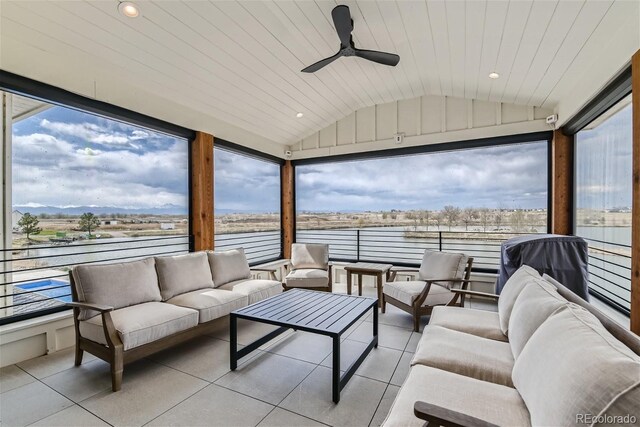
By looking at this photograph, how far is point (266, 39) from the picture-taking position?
3.21 m

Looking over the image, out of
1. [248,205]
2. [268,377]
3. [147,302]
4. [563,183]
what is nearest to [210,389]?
[268,377]

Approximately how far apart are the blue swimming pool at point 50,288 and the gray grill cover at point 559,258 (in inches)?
179

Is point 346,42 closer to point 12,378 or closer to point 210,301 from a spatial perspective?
point 210,301

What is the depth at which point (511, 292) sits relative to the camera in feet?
7.36

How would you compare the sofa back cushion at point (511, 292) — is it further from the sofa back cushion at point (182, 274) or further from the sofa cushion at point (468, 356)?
the sofa back cushion at point (182, 274)

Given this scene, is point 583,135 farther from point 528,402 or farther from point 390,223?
point 528,402

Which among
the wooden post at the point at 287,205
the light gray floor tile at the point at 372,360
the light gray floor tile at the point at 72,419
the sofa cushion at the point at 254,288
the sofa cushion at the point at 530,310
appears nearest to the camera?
the sofa cushion at the point at 530,310

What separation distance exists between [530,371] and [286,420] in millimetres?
1467

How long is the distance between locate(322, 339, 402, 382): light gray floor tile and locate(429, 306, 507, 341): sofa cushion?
570 mm

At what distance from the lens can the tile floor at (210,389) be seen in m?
1.97

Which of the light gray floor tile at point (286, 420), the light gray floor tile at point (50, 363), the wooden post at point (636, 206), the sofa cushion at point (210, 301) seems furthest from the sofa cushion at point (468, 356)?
the light gray floor tile at point (50, 363)

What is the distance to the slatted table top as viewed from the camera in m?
2.42

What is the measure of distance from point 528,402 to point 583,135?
3.70m

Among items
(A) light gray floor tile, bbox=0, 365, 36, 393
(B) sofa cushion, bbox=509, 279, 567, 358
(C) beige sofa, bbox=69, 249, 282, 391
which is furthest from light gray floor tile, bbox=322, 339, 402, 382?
(A) light gray floor tile, bbox=0, 365, 36, 393
